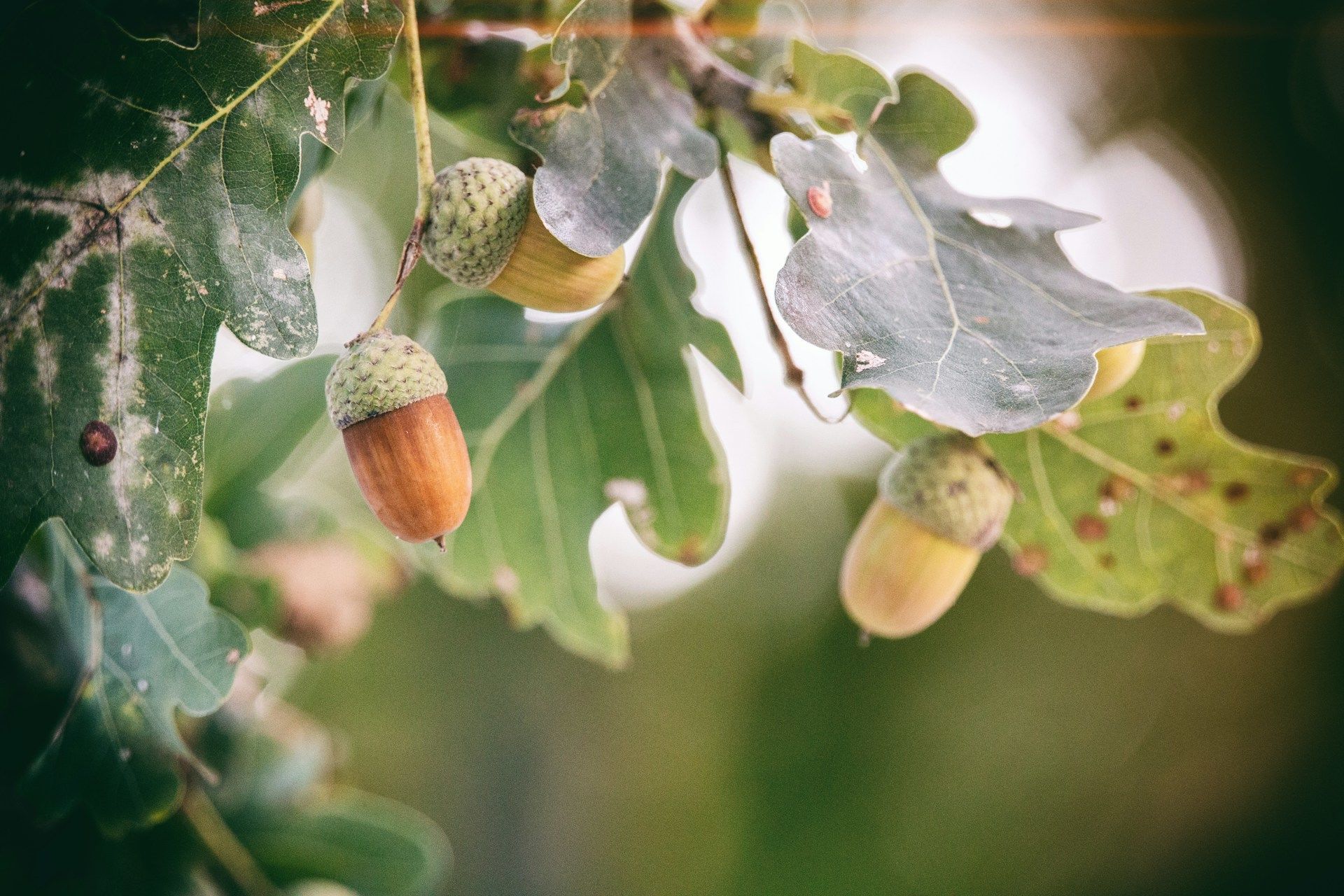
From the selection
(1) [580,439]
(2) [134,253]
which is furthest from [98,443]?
(1) [580,439]

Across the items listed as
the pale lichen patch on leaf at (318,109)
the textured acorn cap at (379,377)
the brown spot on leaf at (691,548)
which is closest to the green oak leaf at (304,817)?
the brown spot on leaf at (691,548)

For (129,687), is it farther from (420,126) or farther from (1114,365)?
(1114,365)

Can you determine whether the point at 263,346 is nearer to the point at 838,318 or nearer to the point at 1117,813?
the point at 838,318

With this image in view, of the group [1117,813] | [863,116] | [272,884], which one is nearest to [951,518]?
[863,116]

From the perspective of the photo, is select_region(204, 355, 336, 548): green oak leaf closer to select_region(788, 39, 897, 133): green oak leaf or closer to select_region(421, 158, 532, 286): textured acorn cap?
select_region(421, 158, 532, 286): textured acorn cap

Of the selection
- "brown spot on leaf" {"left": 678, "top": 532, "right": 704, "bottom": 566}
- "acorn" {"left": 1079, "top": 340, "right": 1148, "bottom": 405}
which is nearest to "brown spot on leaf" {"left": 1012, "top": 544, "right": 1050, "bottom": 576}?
"acorn" {"left": 1079, "top": 340, "right": 1148, "bottom": 405}

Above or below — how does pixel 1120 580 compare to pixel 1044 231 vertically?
below
